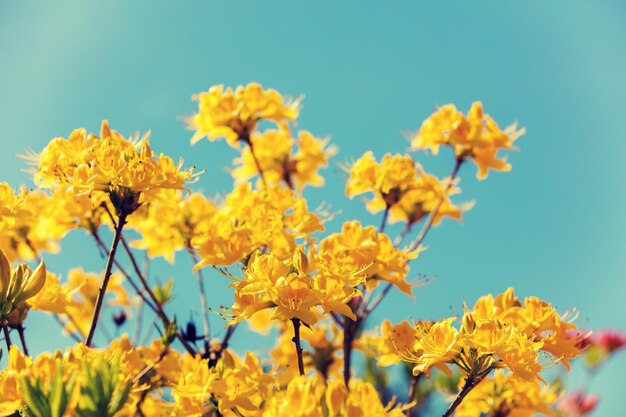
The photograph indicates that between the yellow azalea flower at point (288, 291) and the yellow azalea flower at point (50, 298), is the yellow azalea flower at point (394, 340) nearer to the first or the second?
the yellow azalea flower at point (288, 291)

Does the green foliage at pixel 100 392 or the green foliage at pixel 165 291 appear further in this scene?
the green foliage at pixel 165 291

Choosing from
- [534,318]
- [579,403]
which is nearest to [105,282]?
[534,318]


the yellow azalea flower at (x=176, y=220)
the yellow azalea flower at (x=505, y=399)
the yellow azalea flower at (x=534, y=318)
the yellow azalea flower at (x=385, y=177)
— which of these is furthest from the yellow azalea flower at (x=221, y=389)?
the yellow azalea flower at (x=385, y=177)

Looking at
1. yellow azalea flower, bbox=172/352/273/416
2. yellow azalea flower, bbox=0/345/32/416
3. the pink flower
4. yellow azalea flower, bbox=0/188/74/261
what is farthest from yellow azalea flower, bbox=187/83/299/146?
the pink flower

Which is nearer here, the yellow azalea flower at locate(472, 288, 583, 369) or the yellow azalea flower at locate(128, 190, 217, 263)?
the yellow azalea flower at locate(472, 288, 583, 369)

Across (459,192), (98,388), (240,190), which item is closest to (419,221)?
(459,192)

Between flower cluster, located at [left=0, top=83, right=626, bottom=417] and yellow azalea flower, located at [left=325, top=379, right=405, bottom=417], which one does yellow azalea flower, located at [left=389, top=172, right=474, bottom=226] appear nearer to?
flower cluster, located at [left=0, top=83, right=626, bottom=417]

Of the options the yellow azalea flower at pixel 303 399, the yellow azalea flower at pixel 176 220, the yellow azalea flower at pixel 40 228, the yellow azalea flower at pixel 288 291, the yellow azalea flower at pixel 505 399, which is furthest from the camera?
the yellow azalea flower at pixel 40 228

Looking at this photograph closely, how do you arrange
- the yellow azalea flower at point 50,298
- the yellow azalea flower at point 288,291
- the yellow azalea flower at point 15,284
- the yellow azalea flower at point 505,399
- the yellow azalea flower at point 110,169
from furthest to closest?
the yellow azalea flower at point 505,399 → the yellow azalea flower at point 50,298 → the yellow azalea flower at point 110,169 → the yellow azalea flower at point 15,284 → the yellow azalea flower at point 288,291
